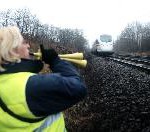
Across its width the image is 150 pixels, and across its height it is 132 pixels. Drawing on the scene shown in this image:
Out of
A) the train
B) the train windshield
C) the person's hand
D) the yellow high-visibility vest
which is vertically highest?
the person's hand

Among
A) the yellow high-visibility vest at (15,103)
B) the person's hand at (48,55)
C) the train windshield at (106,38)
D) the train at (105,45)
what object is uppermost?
the person's hand at (48,55)

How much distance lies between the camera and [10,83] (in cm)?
249

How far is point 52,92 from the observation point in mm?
2547

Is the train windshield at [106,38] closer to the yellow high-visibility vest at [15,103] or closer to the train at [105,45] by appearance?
the train at [105,45]

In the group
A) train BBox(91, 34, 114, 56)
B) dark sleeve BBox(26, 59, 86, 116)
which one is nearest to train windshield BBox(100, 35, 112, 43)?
train BBox(91, 34, 114, 56)

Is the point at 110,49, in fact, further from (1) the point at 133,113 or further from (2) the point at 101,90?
(1) the point at 133,113

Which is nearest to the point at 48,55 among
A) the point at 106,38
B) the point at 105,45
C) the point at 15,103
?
the point at 15,103

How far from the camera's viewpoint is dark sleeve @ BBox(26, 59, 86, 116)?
250 centimetres

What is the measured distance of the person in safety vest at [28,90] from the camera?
97.0 inches

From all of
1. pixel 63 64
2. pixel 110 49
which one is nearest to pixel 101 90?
pixel 63 64

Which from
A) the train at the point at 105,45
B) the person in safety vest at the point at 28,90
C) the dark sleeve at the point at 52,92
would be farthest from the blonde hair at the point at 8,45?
the train at the point at 105,45

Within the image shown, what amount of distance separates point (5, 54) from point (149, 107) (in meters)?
5.98

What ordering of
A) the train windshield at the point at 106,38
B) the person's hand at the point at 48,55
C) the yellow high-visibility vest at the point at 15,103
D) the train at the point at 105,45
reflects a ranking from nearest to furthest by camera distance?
the yellow high-visibility vest at the point at 15,103
the person's hand at the point at 48,55
the train at the point at 105,45
the train windshield at the point at 106,38

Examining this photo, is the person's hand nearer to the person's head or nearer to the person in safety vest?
the person in safety vest
